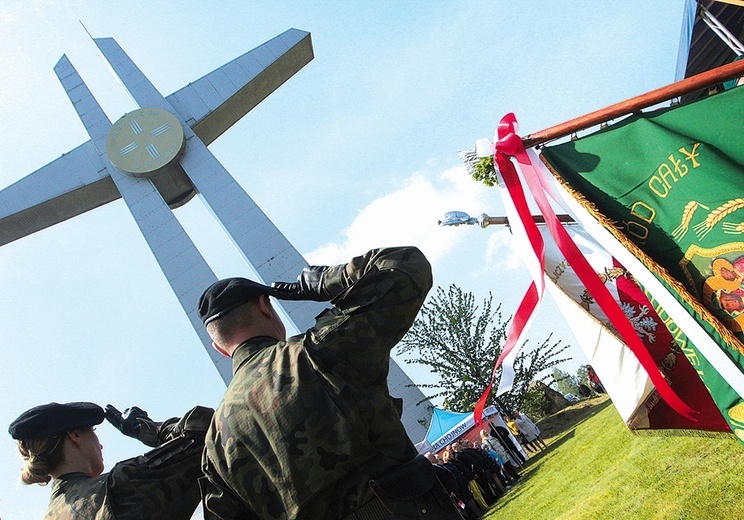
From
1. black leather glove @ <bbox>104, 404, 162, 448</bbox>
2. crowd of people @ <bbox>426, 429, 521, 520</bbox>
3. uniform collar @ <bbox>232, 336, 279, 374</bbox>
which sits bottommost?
crowd of people @ <bbox>426, 429, 521, 520</bbox>

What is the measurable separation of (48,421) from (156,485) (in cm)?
77

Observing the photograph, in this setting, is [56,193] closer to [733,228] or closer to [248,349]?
[248,349]

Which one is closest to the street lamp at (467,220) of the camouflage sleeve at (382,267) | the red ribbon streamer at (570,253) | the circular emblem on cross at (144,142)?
the red ribbon streamer at (570,253)

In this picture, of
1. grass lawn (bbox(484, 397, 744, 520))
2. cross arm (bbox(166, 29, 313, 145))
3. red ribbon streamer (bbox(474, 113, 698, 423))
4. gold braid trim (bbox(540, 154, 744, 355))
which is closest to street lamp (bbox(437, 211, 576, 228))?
red ribbon streamer (bbox(474, 113, 698, 423))

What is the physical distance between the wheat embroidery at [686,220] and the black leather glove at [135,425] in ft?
9.55

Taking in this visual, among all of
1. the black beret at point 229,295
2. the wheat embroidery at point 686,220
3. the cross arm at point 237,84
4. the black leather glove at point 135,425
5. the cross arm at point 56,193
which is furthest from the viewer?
the cross arm at point 237,84

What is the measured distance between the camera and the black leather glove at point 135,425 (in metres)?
2.85

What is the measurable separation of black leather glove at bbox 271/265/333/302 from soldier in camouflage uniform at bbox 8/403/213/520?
92 centimetres

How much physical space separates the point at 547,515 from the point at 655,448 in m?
1.20

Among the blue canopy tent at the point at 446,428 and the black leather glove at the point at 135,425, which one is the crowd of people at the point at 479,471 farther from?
the black leather glove at the point at 135,425

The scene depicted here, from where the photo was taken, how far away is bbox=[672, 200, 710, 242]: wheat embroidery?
2.54 metres

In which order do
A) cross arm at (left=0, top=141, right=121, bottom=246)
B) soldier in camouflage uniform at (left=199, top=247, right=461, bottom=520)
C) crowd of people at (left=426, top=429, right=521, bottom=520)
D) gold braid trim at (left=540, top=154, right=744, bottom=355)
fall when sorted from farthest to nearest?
cross arm at (left=0, top=141, right=121, bottom=246) → crowd of people at (left=426, top=429, right=521, bottom=520) → gold braid trim at (left=540, top=154, right=744, bottom=355) → soldier in camouflage uniform at (left=199, top=247, right=461, bottom=520)

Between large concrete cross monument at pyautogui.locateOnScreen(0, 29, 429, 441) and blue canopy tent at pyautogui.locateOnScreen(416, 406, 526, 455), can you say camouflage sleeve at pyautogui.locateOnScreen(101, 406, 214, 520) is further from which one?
blue canopy tent at pyautogui.locateOnScreen(416, 406, 526, 455)

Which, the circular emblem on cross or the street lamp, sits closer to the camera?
the street lamp
